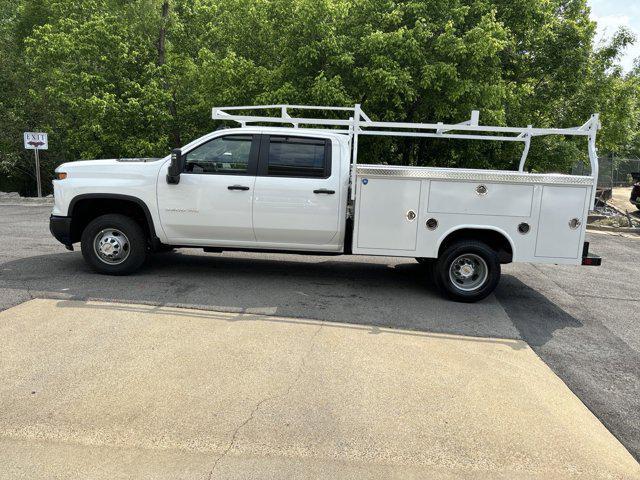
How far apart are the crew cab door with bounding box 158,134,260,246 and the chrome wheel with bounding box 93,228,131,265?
60 centimetres

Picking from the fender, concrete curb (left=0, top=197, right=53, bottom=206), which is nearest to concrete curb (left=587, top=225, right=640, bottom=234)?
the fender

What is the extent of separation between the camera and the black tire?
650cm

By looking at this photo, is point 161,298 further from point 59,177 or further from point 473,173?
point 473,173

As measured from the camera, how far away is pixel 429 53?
14258 millimetres

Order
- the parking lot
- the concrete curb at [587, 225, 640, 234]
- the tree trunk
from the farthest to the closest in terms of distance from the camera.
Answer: the tree trunk < the concrete curb at [587, 225, 640, 234] < the parking lot

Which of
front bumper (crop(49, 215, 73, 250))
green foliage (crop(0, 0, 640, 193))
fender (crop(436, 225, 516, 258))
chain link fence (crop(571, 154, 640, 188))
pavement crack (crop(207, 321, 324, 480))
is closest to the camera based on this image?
pavement crack (crop(207, 321, 324, 480))

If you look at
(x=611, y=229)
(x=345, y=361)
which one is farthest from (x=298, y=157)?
(x=611, y=229)

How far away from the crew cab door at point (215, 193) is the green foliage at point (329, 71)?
24.3 feet

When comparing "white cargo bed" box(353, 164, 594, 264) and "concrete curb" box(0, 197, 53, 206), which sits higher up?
"white cargo bed" box(353, 164, 594, 264)

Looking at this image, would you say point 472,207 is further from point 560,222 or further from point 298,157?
point 298,157

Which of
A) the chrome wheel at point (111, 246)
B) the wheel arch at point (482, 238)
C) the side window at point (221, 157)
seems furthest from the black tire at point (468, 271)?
the chrome wheel at point (111, 246)

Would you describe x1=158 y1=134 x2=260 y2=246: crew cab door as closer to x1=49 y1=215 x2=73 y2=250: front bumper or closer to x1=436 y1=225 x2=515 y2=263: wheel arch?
x1=49 y1=215 x2=73 y2=250: front bumper

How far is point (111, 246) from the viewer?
22.6ft

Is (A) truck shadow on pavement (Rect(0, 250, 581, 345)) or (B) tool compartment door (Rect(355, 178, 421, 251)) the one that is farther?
(B) tool compartment door (Rect(355, 178, 421, 251))
